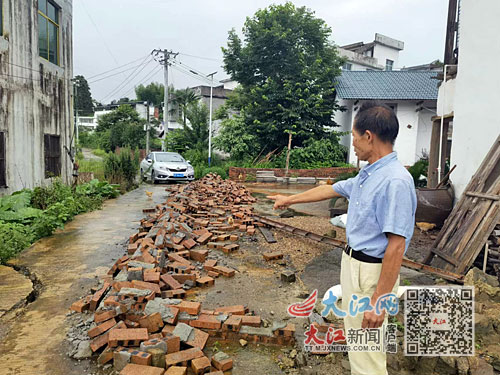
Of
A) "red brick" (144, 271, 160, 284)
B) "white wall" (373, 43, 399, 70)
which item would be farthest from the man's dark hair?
"white wall" (373, 43, 399, 70)

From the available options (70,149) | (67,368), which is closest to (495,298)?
(67,368)

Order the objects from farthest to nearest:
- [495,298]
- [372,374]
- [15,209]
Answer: [15,209], [495,298], [372,374]

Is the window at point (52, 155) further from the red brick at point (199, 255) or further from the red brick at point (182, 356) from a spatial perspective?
the red brick at point (182, 356)

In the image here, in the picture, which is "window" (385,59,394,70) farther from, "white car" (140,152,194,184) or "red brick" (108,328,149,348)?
Answer: "red brick" (108,328,149,348)

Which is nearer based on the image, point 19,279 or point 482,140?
point 19,279

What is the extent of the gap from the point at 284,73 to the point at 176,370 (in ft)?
64.1

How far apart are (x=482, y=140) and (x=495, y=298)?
3.31 metres

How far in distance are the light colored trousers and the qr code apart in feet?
2.90

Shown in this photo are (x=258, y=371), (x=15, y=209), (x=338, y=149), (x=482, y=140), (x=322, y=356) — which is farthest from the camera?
(x=338, y=149)

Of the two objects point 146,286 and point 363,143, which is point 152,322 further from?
point 363,143

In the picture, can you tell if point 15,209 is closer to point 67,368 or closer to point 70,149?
point 70,149

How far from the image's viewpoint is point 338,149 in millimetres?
20344

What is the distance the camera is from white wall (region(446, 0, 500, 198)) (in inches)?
227

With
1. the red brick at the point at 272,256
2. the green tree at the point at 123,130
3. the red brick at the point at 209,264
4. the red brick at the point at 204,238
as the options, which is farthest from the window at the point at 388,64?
the red brick at the point at 209,264
